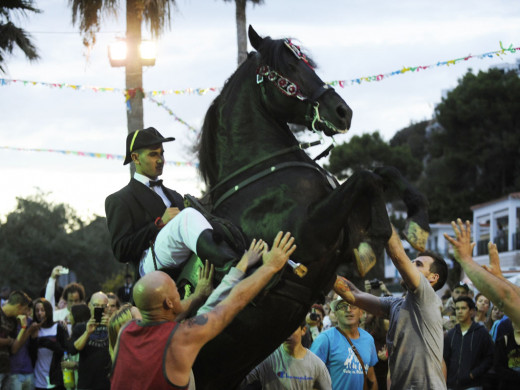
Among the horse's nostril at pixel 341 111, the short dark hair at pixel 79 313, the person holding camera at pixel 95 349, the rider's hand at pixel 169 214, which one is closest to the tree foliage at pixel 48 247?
the short dark hair at pixel 79 313

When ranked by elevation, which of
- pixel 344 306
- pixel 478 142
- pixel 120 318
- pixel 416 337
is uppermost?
pixel 120 318

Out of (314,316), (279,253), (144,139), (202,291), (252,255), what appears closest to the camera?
(279,253)

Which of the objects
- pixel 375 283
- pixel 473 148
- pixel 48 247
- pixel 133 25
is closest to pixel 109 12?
pixel 133 25

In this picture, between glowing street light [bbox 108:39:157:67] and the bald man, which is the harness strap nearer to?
the bald man

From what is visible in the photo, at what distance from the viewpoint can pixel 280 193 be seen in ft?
18.2

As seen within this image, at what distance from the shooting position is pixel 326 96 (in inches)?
222

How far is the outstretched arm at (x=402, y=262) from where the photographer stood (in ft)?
18.9

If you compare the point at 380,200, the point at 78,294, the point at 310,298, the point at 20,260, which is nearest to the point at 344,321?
the point at 310,298

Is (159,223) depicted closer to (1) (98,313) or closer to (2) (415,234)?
(2) (415,234)

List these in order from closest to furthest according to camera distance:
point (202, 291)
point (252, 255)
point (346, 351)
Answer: point (252, 255) < point (202, 291) < point (346, 351)

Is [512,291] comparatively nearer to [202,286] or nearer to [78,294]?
[202,286]

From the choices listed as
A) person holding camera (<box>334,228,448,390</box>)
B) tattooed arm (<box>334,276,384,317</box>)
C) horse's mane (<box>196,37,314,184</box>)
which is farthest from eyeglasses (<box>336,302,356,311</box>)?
horse's mane (<box>196,37,314,184</box>)

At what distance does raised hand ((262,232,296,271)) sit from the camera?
492 centimetres

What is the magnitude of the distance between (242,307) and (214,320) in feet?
0.89
